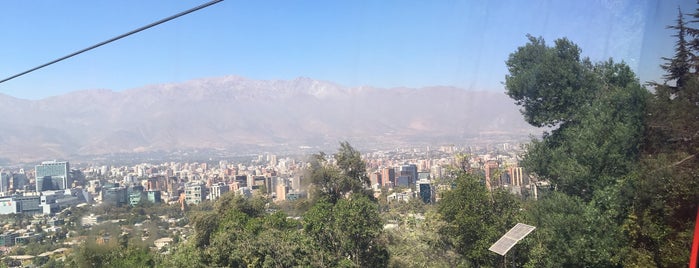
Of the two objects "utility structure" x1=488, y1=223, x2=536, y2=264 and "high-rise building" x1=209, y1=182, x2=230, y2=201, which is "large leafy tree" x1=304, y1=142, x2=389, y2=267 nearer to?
"utility structure" x1=488, y1=223, x2=536, y2=264

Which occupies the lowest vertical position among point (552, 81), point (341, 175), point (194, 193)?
point (194, 193)

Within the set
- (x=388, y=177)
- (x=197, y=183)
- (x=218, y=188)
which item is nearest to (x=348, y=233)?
(x=388, y=177)

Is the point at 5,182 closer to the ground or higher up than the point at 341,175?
closer to the ground

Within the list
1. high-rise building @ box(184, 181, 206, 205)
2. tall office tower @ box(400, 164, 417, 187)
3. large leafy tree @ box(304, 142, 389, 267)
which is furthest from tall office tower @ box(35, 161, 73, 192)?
large leafy tree @ box(304, 142, 389, 267)

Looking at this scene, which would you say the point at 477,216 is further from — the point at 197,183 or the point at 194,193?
the point at 197,183

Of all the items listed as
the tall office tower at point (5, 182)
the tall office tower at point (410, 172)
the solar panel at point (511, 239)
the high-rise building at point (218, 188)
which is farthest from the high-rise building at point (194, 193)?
the solar panel at point (511, 239)

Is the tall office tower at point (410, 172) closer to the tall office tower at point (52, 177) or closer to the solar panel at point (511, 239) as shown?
the solar panel at point (511, 239)

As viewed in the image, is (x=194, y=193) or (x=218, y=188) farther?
(x=194, y=193)

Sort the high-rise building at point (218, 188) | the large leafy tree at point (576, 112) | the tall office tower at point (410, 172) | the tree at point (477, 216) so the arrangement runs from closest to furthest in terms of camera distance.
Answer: the tree at point (477, 216)
the large leafy tree at point (576, 112)
the tall office tower at point (410, 172)
the high-rise building at point (218, 188)

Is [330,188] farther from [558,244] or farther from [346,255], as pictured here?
[558,244]
